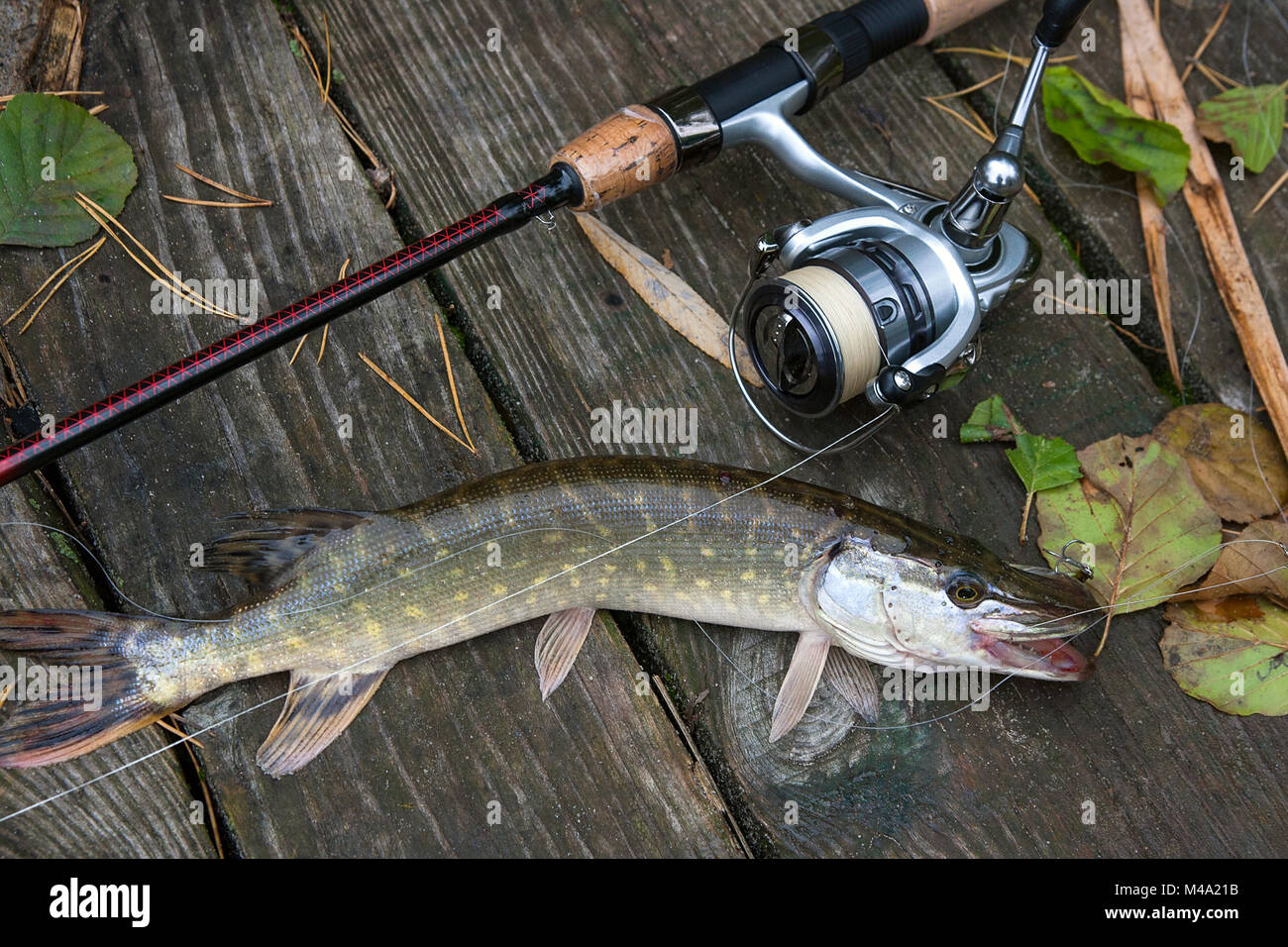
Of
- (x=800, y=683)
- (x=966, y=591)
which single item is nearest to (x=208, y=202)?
(x=800, y=683)

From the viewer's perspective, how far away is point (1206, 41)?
3557 mm

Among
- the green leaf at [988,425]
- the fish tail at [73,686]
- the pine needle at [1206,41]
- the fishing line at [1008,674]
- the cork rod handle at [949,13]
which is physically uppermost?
the cork rod handle at [949,13]

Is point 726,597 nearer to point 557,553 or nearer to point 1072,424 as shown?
point 557,553

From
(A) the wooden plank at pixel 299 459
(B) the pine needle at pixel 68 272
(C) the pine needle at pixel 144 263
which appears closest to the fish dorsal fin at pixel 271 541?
(A) the wooden plank at pixel 299 459

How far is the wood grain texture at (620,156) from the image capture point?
2.71 m

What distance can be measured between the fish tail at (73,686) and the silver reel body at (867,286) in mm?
1807

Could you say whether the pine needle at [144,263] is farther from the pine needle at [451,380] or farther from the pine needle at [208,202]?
the pine needle at [451,380]

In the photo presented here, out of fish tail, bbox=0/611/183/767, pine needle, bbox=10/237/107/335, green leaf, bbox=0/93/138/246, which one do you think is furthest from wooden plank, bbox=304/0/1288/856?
fish tail, bbox=0/611/183/767

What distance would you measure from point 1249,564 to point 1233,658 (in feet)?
0.89

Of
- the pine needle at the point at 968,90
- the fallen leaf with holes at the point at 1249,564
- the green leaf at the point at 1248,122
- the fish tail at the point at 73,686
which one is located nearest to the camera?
the fish tail at the point at 73,686

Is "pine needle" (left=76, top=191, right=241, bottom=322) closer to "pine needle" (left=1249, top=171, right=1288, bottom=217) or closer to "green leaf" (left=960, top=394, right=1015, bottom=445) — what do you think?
"green leaf" (left=960, top=394, right=1015, bottom=445)

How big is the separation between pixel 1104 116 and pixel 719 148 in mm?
1359

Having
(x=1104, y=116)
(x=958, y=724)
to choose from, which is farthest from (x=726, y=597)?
(x=1104, y=116)

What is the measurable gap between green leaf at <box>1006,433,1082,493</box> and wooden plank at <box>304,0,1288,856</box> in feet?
0.29
